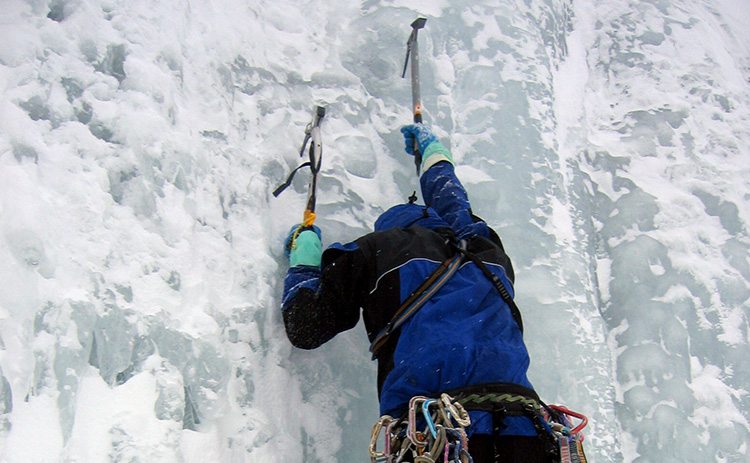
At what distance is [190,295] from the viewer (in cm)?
175

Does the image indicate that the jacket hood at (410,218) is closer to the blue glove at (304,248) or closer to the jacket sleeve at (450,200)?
the jacket sleeve at (450,200)

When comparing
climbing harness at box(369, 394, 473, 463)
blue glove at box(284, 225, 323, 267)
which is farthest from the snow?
climbing harness at box(369, 394, 473, 463)

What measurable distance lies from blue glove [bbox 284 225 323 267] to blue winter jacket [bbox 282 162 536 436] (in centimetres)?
3

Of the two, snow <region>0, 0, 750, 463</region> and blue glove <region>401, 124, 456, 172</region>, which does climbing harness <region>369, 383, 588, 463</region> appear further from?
blue glove <region>401, 124, 456, 172</region>

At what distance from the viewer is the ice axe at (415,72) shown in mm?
2688

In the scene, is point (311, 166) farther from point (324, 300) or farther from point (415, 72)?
point (415, 72)

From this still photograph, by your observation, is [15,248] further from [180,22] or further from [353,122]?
[353,122]

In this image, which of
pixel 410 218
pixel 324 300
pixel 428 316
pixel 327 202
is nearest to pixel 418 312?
pixel 428 316

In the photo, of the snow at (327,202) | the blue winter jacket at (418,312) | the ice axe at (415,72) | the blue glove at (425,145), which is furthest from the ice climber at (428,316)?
the ice axe at (415,72)

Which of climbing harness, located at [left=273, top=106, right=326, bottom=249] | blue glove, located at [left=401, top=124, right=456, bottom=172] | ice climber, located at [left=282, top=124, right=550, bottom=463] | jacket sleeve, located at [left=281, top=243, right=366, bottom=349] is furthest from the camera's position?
blue glove, located at [left=401, top=124, right=456, bottom=172]

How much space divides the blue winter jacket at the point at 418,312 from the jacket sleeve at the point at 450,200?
Result: 0.37 feet

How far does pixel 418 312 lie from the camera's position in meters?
1.72

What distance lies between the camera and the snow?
4.79 ft

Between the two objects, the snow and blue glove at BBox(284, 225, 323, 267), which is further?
blue glove at BBox(284, 225, 323, 267)
